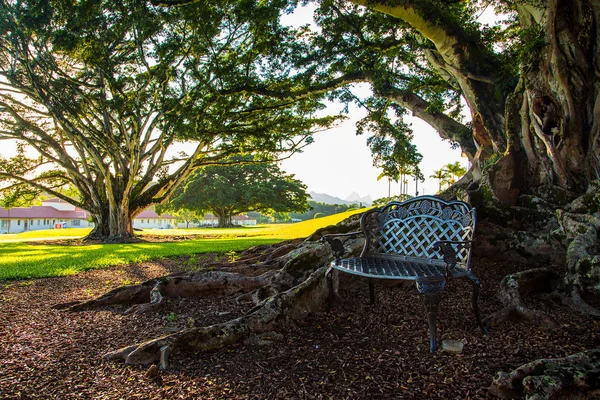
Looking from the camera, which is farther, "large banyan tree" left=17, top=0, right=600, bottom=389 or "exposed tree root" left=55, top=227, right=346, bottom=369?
"large banyan tree" left=17, top=0, right=600, bottom=389

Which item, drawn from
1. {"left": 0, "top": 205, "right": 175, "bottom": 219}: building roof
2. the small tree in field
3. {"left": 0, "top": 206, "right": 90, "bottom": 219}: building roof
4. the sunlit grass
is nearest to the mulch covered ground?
the sunlit grass

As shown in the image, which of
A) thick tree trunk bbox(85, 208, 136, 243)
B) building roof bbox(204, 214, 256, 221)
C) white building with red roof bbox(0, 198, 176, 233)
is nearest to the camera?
thick tree trunk bbox(85, 208, 136, 243)

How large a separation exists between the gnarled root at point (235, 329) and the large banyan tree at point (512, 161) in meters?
0.01

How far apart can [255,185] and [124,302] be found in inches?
1304

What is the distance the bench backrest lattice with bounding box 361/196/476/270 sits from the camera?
14.0 ft

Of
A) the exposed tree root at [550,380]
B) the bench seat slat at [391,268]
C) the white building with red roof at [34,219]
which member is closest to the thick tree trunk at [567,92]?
the bench seat slat at [391,268]

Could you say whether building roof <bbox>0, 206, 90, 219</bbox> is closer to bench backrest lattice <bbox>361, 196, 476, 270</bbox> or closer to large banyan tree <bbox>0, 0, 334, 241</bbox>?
large banyan tree <bbox>0, 0, 334, 241</bbox>

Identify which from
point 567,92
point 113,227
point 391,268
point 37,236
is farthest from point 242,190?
point 391,268

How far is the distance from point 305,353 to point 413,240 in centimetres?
210

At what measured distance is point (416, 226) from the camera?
4488 mm

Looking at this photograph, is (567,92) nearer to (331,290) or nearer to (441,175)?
(331,290)

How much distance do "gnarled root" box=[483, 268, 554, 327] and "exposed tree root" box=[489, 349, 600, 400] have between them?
1.04 metres

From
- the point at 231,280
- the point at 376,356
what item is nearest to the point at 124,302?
the point at 231,280

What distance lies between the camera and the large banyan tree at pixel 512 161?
12.6 feet
